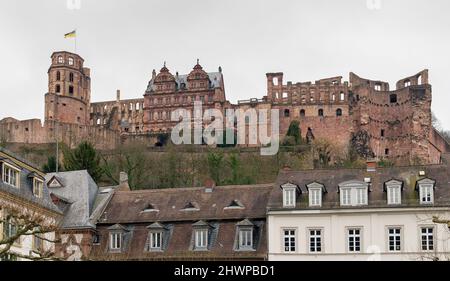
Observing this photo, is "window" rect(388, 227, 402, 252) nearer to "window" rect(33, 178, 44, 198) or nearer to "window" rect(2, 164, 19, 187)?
"window" rect(33, 178, 44, 198)

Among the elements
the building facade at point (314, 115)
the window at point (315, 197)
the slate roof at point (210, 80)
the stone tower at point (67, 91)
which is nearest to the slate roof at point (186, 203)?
the window at point (315, 197)

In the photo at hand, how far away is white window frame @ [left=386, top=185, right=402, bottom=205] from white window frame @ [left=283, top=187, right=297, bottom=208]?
18.2ft

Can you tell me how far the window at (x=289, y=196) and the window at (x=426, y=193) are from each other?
7.47 meters

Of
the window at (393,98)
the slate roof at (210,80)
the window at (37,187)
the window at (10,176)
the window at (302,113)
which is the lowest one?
the window at (37,187)

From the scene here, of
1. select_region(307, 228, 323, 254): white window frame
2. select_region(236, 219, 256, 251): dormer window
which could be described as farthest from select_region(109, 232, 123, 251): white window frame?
select_region(307, 228, 323, 254): white window frame

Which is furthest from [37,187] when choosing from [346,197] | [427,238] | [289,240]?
[427,238]

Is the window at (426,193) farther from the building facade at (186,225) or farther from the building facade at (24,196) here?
the building facade at (24,196)

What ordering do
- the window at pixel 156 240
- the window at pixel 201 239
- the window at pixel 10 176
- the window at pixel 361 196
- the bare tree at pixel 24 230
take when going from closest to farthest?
1. the bare tree at pixel 24 230
2. the window at pixel 10 176
3. the window at pixel 361 196
4. the window at pixel 201 239
5. the window at pixel 156 240

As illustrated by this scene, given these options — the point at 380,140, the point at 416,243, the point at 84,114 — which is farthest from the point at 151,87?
the point at 416,243

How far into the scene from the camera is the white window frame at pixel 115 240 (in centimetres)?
4725

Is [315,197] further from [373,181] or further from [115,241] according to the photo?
[115,241]

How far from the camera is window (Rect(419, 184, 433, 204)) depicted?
44.0 m

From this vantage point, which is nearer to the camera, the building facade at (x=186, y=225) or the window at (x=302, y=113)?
the building facade at (x=186, y=225)
